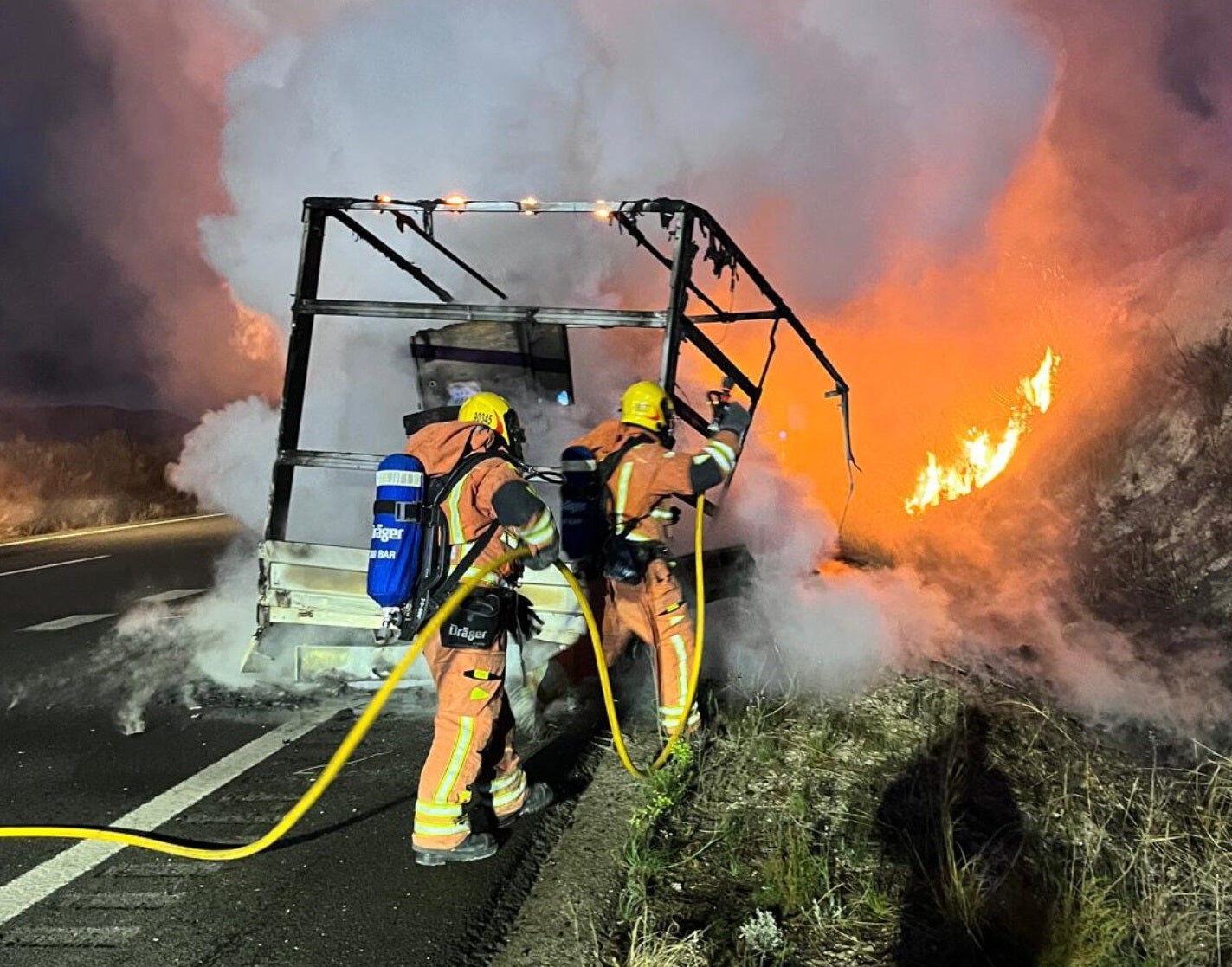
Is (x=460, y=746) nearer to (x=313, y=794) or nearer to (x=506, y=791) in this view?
(x=506, y=791)

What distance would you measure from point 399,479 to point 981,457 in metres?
9.21

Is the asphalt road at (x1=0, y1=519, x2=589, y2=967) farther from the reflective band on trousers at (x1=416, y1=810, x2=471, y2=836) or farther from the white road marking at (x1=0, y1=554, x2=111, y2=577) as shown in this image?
the white road marking at (x1=0, y1=554, x2=111, y2=577)

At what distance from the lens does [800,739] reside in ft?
13.4

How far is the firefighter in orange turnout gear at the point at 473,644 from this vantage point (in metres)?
3.11

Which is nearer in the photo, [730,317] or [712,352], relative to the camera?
[712,352]

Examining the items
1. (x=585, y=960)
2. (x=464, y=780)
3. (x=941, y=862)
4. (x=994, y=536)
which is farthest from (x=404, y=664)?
(x=994, y=536)

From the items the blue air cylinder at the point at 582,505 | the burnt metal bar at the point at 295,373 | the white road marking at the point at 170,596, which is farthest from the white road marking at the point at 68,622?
the blue air cylinder at the point at 582,505

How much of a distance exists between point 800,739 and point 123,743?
331 centimetres

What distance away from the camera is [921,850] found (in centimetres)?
312

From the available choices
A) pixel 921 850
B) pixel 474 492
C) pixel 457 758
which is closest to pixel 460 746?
pixel 457 758

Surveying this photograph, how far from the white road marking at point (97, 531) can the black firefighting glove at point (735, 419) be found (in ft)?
37.3

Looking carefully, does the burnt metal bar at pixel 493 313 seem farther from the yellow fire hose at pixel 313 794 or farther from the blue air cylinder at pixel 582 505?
the yellow fire hose at pixel 313 794

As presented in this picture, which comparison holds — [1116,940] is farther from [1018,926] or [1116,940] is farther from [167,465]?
[167,465]

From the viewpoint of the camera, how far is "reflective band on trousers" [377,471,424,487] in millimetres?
3137
